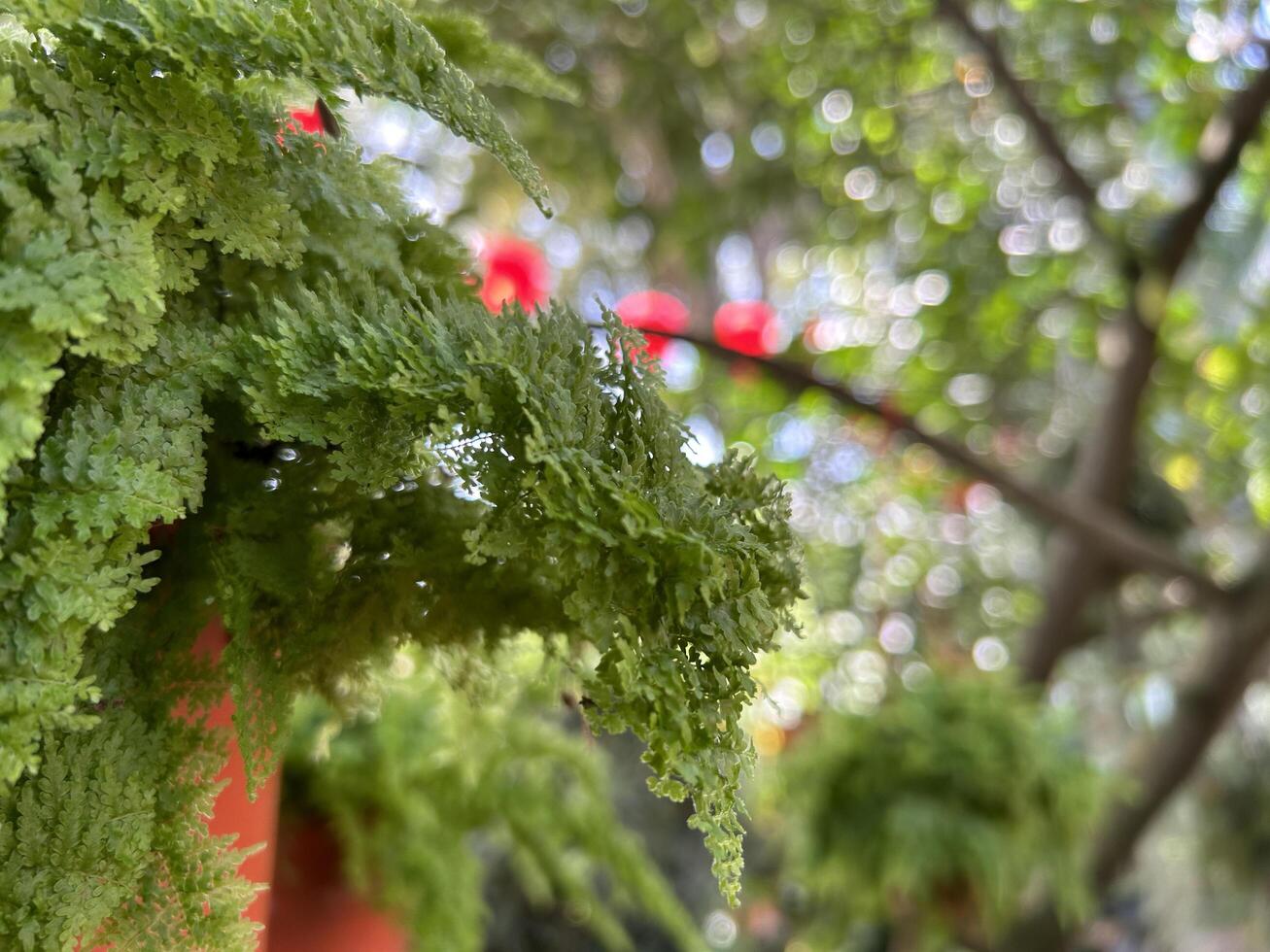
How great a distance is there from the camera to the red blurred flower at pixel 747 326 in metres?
1.41

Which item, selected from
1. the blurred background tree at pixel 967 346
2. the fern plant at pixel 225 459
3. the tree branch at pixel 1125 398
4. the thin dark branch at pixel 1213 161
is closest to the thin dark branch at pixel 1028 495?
the blurred background tree at pixel 967 346

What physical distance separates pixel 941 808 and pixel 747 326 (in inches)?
25.3

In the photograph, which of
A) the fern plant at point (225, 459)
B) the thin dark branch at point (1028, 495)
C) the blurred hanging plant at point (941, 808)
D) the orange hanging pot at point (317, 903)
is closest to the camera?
the fern plant at point (225, 459)

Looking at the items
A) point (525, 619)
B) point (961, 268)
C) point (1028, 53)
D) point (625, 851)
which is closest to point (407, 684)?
point (625, 851)

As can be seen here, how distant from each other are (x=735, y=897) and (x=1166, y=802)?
142cm

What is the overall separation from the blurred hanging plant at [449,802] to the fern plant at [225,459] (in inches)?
10.3

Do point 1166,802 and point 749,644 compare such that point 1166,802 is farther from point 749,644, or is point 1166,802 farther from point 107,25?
point 107,25

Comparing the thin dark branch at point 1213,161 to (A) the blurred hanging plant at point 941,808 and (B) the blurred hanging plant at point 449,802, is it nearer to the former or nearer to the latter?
(A) the blurred hanging plant at point 941,808

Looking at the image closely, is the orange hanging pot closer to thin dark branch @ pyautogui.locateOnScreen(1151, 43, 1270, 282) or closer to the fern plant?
the fern plant

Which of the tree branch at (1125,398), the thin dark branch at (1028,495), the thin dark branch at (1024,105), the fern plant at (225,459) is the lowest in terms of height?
the fern plant at (225,459)

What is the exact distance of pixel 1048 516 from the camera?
1.19 meters

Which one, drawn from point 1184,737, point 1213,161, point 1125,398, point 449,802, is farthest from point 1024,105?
point 449,802

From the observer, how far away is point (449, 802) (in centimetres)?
80

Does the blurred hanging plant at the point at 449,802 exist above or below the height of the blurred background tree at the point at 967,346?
below
